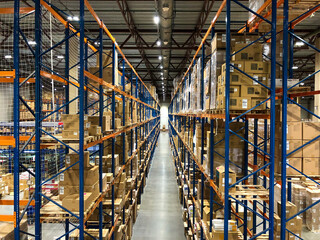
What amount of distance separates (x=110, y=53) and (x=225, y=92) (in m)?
3.71

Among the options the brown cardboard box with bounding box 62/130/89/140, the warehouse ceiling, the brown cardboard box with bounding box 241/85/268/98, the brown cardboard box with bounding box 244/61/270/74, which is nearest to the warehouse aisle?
the brown cardboard box with bounding box 62/130/89/140

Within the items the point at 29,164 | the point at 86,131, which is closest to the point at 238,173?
the point at 86,131

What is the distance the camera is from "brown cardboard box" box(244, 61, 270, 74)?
384 cm

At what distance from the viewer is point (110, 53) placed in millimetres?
6219

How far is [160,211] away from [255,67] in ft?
27.9

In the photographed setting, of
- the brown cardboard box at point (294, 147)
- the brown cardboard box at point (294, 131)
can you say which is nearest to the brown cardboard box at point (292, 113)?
the brown cardboard box at point (294, 131)

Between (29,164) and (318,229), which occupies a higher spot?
(29,164)

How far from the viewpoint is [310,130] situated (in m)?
4.01

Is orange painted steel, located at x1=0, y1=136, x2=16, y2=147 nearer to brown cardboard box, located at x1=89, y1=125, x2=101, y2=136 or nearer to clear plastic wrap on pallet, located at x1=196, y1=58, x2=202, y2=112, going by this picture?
brown cardboard box, located at x1=89, y1=125, x2=101, y2=136

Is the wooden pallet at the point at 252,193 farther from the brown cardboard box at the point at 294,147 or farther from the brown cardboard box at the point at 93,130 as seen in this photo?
the brown cardboard box at the point at 93,130

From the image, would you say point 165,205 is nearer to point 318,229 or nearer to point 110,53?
point 318,229

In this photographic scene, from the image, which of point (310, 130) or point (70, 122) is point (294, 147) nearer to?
→ point (310, 130)

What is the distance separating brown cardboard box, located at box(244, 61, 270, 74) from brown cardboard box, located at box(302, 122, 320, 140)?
1177mm

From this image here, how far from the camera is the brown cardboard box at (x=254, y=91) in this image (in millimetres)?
3791
